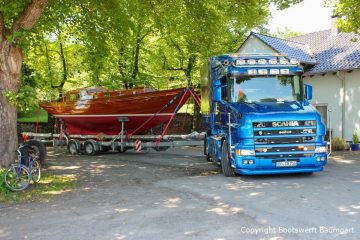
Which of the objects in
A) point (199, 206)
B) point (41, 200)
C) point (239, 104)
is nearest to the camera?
point (199, 206)

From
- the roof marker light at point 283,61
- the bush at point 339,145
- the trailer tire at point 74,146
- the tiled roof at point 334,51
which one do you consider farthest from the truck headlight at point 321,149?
the trailer tire at point 74,146

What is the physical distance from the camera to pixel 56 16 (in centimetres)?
1347

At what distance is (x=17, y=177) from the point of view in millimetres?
10602

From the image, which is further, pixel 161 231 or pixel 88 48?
pixel 88 48

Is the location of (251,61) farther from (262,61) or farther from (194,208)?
(194,208)

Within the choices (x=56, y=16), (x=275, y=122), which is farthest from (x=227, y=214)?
(x=56, y=16)

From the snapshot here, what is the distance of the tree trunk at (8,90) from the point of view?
442 inches

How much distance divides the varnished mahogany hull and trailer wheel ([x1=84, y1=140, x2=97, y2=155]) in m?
1.00

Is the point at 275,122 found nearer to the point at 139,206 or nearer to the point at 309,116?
the point at 309,116

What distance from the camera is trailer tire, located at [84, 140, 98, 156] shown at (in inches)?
756

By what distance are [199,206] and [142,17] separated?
1270cm

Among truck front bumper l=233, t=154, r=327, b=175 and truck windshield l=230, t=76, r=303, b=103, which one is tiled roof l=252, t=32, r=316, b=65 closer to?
truck windshield l=230, t=76, r=303, b=103

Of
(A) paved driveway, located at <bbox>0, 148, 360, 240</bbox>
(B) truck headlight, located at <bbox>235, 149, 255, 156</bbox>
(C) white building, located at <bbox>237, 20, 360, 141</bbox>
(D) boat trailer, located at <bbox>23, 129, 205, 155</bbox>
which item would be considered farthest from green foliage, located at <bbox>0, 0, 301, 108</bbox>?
(B) truck headlight, located at <bbox>235, 149, 255, 156</bbox>

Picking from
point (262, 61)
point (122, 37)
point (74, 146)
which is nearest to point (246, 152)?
point (262, 61)
